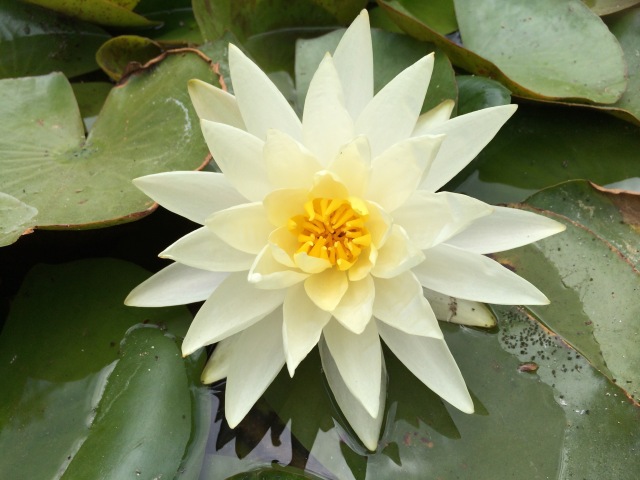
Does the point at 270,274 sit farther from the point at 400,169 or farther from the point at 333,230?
the point at 400,169

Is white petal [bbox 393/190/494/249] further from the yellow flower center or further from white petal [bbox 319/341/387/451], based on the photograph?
white petal [bbox 319/341/387/451]

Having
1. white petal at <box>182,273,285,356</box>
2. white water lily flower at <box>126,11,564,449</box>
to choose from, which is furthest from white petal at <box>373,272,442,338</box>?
white petal at <box>182,273,285,356</box>

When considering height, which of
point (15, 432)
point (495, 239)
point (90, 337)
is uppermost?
point (495, 239)

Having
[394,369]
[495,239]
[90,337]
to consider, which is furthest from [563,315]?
[90,337]

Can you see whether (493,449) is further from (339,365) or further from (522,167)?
(522,167)

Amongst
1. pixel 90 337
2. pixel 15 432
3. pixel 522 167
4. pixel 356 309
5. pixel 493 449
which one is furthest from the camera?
pixel 522 167

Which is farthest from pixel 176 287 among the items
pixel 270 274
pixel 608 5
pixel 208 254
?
pixel 608 5

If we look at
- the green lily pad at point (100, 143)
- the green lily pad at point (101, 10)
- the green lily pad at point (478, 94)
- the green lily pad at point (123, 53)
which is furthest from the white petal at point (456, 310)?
the green lily pad at point (101, 10)
